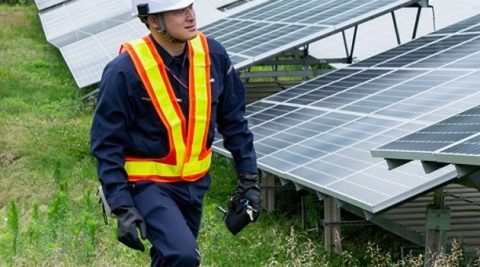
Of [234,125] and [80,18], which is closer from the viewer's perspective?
[234,125]

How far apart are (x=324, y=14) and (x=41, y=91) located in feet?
28.1

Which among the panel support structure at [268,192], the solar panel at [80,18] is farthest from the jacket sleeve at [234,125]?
the solar panel at [80,18]

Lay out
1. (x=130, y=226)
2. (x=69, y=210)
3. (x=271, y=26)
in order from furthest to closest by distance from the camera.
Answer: (x=271, y=26)
(x=69, y=210)
(x=130, y=226)

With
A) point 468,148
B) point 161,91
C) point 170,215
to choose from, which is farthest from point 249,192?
point 468,148

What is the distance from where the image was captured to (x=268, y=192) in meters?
11.3

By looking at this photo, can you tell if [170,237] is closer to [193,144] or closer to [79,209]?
[193,144]

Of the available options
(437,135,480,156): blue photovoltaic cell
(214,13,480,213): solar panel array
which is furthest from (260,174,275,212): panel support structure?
(437,135,480,156): blue photovoltaic cell

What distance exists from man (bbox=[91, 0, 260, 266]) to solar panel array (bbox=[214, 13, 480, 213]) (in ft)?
7.91

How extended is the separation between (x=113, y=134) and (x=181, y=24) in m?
0.58

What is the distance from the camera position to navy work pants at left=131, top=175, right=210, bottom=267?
4.95 metres

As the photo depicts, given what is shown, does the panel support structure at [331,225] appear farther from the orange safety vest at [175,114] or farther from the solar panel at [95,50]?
the solar panel at [95,50]

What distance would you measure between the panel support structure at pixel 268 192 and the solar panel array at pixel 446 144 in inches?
165

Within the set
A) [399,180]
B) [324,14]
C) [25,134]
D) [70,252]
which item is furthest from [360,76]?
[25,134]

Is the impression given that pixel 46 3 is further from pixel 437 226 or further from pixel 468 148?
pixel 468 148
